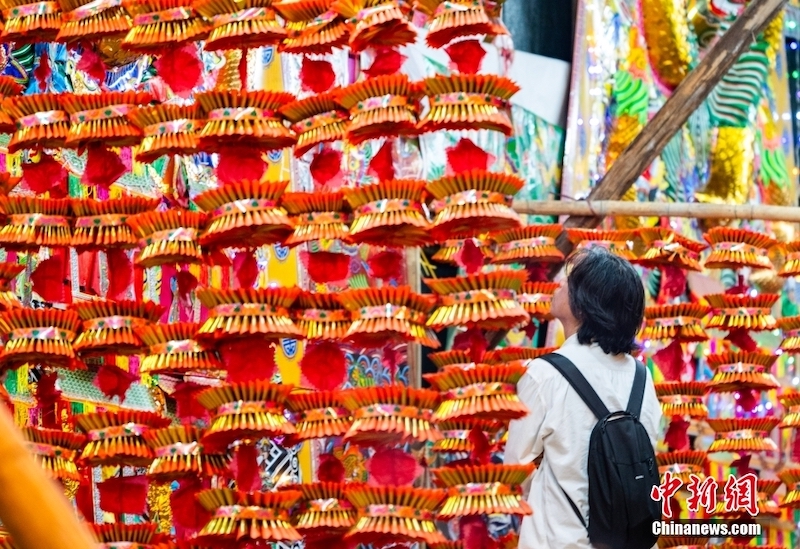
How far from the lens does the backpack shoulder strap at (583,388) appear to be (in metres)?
3.06

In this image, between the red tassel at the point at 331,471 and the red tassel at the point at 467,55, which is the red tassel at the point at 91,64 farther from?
the red tassel at the point at 331,471

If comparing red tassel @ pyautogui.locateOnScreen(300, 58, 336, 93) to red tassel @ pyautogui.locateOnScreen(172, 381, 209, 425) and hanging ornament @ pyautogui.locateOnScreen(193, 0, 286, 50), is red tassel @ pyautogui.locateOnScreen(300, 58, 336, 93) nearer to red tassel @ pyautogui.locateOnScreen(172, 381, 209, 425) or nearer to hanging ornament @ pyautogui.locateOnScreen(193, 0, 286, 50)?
hanging ornament @ pyautogui.locateOnScreen(193, 0, 286, 50)

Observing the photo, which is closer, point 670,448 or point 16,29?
point 16,29

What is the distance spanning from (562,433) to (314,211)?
0.86m

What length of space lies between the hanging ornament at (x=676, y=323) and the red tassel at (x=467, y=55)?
4.48 ft

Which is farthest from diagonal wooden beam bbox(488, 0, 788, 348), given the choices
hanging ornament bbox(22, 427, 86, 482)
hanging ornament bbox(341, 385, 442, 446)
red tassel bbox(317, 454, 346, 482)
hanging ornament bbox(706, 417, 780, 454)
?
hanging ornament bbox(22, 427, 86, 482)

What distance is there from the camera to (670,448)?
4555 mm

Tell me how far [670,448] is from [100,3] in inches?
92.7

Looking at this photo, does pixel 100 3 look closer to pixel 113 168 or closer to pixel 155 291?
pixel 113 168

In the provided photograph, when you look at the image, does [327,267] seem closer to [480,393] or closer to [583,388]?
[480,393]

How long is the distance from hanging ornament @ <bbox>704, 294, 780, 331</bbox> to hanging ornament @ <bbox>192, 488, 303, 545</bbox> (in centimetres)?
200

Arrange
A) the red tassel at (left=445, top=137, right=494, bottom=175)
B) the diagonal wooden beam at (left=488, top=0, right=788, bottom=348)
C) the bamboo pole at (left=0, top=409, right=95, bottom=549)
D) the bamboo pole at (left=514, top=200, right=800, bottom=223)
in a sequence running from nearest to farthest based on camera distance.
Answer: the bamboo pole at (left=0, top=409, right=95, bottom=549), the red tassel at (left=445, top=137, right=494, bottom=175), the bamboo pole at (left=514, top=200, right=800, bottom=223), the diagonal wooden beam at (left=488, top=0, right=788, bottom=348)

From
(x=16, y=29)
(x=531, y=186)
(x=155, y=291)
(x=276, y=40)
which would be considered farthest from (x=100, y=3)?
(x=531, y=186)

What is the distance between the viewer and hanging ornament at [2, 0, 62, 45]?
366 centimetres
